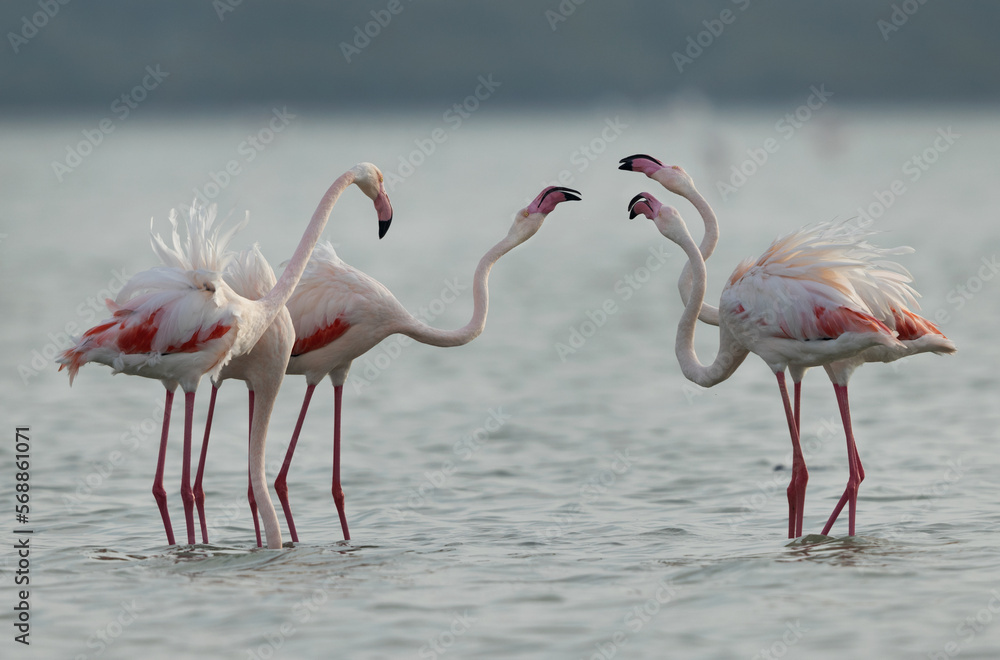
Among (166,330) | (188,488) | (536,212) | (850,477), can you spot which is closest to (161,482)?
(188,488)

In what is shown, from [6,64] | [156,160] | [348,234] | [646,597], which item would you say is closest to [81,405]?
[646,597]

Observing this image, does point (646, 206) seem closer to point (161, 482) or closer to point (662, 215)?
point (662, 215)

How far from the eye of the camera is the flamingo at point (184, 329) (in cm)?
612

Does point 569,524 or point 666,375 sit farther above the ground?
point 666,375

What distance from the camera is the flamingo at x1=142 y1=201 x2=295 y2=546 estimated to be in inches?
250

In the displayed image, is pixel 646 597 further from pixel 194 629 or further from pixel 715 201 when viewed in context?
pixel 715 201

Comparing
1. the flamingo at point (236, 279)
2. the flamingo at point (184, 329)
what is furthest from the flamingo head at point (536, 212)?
the flamingo at point (236, 279)

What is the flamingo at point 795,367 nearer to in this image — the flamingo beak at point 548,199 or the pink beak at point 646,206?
the pink beak at point 646,206

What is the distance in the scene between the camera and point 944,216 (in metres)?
26.2

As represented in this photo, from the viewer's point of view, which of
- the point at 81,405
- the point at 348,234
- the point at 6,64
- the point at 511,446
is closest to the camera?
the point at 511,446

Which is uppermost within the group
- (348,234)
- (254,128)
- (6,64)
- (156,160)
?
(6,64)

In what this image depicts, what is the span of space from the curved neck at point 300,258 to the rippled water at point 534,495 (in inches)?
51.4

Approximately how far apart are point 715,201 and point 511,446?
22971 mm

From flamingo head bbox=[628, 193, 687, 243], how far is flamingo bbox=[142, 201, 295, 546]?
1.94 m
